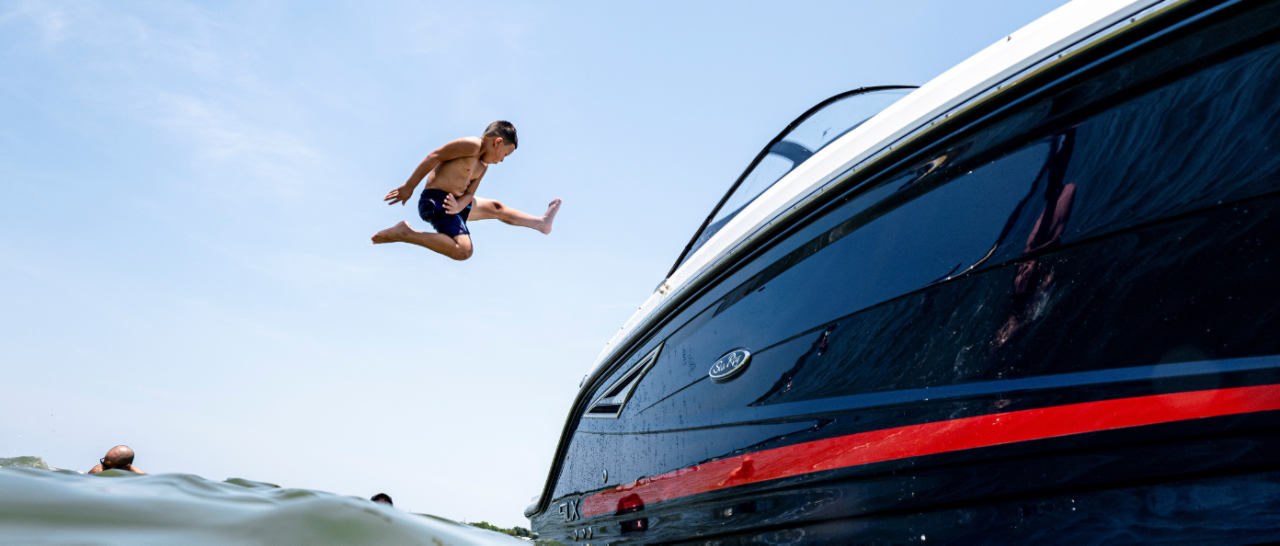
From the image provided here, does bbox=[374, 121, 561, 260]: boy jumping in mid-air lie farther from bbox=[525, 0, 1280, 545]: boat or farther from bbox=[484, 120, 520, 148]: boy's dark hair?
bbox=[525, 0, 1280, 545]: boat

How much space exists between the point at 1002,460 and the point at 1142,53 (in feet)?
2.86

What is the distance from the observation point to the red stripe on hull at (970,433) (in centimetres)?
130

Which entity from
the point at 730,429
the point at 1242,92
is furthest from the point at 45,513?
the point at 1242,92

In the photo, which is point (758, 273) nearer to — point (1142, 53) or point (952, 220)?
point (952, 220)

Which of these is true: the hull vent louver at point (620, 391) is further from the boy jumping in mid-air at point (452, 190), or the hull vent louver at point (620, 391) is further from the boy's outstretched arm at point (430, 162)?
the boy's outstretched arm at point (430, 162)

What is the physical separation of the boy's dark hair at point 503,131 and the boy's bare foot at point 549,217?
1.38 feet

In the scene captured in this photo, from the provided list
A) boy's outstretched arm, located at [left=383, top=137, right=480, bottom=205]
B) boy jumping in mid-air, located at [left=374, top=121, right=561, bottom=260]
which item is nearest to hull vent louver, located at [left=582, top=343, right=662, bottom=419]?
boy jumping in mid-air, located at [left=374, top=121, right=561, bottom=260]

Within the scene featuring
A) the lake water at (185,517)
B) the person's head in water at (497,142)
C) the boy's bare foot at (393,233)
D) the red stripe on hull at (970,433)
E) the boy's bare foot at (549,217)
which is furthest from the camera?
the boy's bare foot at (549,217)

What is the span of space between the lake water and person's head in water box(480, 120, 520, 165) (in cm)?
253

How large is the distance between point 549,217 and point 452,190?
62cm

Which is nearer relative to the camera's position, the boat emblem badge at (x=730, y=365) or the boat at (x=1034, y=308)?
the boat at (x=1034, y=308)

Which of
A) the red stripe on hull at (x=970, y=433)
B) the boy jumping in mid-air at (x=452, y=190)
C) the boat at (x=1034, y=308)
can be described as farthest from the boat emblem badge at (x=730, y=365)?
the boy jumping in mid-air at (x=452, y=190)

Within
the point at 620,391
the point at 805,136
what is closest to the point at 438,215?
the point at 620,391

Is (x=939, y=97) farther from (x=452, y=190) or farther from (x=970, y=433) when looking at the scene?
(x=452, y=190)
